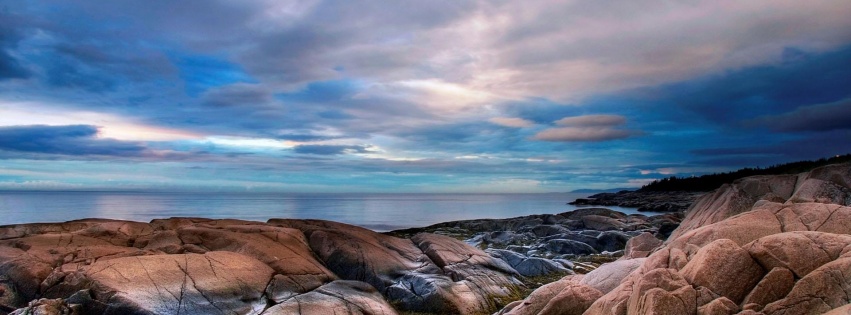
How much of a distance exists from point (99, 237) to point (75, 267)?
12.8 feet

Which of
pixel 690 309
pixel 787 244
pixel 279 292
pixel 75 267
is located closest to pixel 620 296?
pixel 690 309

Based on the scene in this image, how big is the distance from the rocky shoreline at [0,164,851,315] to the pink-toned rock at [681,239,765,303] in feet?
0.08

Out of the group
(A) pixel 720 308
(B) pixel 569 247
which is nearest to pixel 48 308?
(A) pixel 720 308

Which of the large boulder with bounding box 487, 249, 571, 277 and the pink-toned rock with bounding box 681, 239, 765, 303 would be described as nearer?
the pink-toned rock with bounding box 681, 239, 765, 303

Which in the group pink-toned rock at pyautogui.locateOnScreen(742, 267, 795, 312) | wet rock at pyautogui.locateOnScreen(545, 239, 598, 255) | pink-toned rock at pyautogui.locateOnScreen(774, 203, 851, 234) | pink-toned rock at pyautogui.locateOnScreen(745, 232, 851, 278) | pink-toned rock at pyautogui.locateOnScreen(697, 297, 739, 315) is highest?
pink-toned rock at pyautogui.locateOnScreen(774, 203, 851, 234)

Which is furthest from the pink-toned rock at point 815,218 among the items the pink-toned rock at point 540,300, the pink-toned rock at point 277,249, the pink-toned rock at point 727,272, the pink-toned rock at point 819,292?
the pink-toned rock at point 277,249

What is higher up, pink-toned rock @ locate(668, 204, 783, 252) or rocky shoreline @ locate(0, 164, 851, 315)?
pink-toned rock @ locate(668, 204, 783, 252)

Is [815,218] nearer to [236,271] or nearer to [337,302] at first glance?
[337,302]

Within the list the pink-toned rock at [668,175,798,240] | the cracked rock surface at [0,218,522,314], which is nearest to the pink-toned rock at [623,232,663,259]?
the pink-toned rock at [668,175,798,240]

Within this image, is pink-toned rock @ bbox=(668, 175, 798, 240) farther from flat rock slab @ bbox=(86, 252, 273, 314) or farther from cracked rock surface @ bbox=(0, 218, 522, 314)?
flat rock slab @ bbox=(86, 252, 273, 314)

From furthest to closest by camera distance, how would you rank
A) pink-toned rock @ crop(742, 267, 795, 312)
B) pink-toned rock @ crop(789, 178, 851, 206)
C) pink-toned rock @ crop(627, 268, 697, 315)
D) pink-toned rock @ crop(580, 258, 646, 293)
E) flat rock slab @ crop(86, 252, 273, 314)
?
pink-toned rock @ crop(789, 178, 851, 206), pink-toned rock @ crop(580, 258, 646, 293), flat rock slab @ crop(86, 252, 273, 314), pink-toned rock @ crop(742, 267, 795, 312), pink-toned rock @ crop(627, 268, 697, 315)

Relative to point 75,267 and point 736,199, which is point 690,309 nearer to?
point 736,199

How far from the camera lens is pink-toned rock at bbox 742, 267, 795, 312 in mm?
9016

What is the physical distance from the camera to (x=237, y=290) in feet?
47.7
